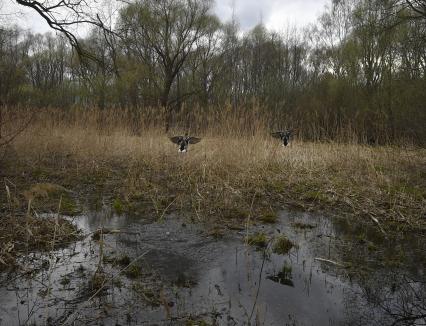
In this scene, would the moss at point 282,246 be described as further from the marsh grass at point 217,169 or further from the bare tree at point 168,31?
the bare tree at point 168,31

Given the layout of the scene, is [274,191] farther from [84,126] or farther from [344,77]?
[344,77]

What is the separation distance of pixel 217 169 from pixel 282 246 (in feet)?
8.36

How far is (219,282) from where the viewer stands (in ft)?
7.12

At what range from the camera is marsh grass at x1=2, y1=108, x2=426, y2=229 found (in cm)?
389

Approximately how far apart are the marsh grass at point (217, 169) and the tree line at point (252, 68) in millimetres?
1079

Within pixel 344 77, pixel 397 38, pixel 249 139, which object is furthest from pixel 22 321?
pixel 344 77

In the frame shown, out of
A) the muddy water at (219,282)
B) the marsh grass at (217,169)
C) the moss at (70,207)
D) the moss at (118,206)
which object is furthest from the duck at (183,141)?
the muddy water at (219,282)

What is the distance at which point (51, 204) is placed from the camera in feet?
12.2

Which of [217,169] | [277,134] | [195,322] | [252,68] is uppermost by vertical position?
[252,68]

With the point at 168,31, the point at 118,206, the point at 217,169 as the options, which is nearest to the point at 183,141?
the point at 217,169

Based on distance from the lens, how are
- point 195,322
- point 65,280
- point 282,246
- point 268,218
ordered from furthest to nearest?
1. point 268,218
2. point 282,246
3. point 65,280
4. point 195,322

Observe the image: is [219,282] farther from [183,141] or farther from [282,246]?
[183,141]

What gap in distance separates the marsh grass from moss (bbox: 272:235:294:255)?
640mm

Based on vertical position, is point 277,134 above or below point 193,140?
above
